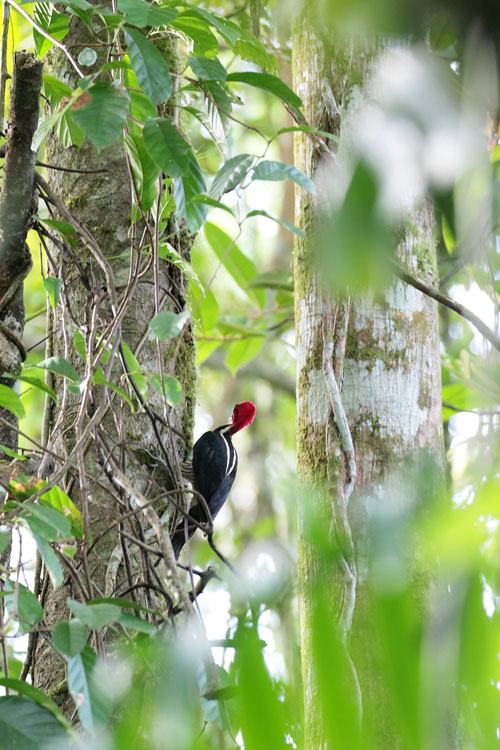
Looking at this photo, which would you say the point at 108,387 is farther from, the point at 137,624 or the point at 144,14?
the point at 144,14

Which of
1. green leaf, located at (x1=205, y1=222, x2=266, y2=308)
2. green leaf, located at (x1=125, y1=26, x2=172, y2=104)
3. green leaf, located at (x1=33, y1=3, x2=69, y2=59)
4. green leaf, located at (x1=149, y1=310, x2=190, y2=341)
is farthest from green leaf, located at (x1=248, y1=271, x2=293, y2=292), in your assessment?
green leaf, located at (x1=149, y1=310, x2=190, y2=341)

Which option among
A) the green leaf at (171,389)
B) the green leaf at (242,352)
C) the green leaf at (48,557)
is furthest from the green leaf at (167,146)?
the green leaf at (242,352)

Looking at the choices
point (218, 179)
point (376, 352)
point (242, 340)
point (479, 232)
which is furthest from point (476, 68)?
point (242, 340)

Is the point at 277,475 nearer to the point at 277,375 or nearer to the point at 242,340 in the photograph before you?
the point at 242,340

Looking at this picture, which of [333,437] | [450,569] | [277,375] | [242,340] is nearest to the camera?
[450,569]

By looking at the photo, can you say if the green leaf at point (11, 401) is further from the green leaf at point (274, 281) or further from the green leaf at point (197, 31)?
the green leaf at point (274, 281)

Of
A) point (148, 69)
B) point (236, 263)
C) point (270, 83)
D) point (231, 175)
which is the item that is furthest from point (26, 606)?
point (236, 263)

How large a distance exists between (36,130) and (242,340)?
2.08 m

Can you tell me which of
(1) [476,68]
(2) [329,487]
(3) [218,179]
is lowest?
(2) [329,487]

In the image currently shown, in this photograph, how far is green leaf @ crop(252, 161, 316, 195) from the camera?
1.22 metres

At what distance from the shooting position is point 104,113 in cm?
118

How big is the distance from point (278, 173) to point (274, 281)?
6.96ft

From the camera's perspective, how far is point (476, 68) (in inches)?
13.1

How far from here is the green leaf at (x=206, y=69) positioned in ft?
4.32
